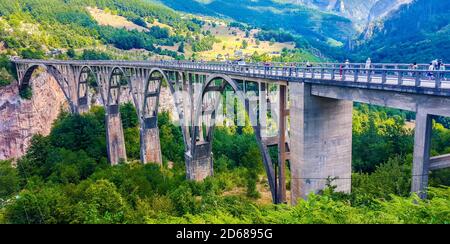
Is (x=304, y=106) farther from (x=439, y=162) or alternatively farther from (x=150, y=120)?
(x=150, y=120)

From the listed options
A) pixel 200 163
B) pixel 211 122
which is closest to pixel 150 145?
pixel 200 163

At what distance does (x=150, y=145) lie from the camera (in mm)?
55562

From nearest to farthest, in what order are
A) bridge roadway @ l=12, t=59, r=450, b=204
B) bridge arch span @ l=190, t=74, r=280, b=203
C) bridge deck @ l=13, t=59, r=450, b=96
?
bridge deck @ l=13, t=59, r=450, b=96
bridge roadway @ l=12, t=59, r=450, b=204
bridge arch span @ l=190, t=74, r=280, b=203

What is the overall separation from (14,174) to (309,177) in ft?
129

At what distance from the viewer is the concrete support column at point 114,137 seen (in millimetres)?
60625

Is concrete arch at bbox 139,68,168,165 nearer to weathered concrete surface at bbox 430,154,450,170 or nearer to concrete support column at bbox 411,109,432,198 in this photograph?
concrete support column at bbox 411,109,432,198

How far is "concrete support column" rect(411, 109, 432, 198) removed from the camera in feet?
57.0

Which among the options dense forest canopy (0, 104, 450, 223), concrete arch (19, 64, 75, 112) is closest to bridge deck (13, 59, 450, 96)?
dense forest canopy (0, 104, 450, 223)

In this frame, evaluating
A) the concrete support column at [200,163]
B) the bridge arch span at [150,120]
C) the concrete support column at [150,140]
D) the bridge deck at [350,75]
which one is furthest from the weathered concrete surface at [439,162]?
the concrete support column at [150,140]

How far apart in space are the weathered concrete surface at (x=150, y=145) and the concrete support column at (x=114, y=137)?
660 cm

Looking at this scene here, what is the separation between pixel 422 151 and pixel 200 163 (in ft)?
95.6

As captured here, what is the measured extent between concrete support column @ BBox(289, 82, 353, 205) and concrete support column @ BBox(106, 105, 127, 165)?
4112cm

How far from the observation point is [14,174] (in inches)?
1871
